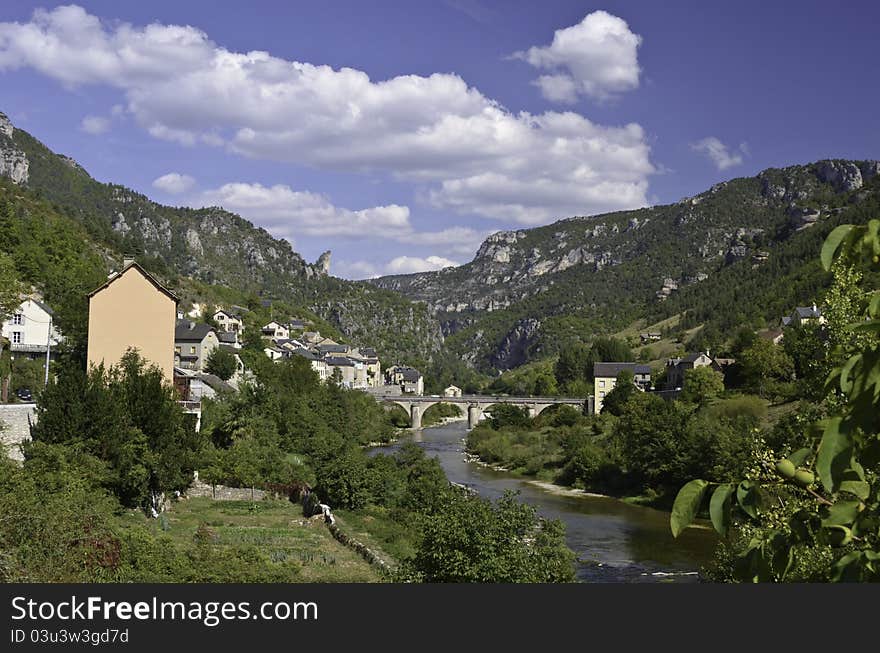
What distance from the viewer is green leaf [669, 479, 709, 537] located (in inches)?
108

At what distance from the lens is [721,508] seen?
2.70 meters

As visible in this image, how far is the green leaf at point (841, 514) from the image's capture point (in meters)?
2.92

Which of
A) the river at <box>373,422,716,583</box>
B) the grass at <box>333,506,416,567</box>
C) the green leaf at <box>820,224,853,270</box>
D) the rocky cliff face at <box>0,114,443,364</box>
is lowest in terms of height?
the river at <box>373,422,716,583</box>

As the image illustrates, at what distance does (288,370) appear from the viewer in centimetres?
6156

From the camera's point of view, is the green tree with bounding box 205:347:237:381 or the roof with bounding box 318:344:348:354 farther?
the roof with bounding box 318:344:348:354

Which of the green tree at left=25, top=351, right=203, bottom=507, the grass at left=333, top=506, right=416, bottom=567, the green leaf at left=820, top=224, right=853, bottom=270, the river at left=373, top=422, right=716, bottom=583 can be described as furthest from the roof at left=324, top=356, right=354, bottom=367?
the green leaf at left=820, top=224, right=853, bottom=270

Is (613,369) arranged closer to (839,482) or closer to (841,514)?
(841,514)

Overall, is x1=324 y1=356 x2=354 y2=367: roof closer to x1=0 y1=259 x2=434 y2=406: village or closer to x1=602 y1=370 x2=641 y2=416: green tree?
x1=0 y1=259 x2=434 y2=406: village

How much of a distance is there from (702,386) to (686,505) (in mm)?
64345

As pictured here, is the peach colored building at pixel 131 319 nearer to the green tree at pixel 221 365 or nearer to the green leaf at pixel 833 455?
the green tree at pixel 221 365

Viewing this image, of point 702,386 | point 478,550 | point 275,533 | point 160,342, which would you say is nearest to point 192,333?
point 160,342

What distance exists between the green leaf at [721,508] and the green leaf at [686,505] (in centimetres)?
5

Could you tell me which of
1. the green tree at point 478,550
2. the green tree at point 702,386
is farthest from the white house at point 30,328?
the green tree at point 702,386

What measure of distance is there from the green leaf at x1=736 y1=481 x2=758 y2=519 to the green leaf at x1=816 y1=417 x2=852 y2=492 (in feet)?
1.20
